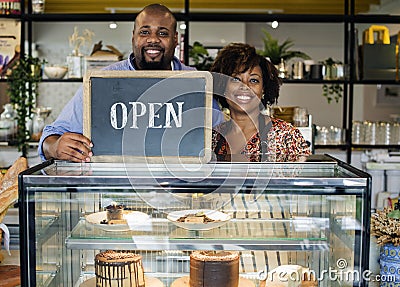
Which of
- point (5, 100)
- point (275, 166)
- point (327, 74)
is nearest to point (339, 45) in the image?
point (327, 74)

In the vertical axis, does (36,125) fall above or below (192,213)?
above

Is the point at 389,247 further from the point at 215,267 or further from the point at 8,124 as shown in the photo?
the point at 8,124

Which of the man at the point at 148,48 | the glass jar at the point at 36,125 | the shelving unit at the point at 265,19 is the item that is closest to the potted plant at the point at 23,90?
the glass jar at the point at 36,125

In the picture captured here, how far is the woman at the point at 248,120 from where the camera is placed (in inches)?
97.7

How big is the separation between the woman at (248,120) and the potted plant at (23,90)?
2863mm

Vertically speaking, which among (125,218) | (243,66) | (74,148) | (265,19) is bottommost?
(125,218)

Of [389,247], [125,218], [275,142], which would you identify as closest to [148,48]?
[275,142]

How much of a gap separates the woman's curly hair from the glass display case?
0.79 m

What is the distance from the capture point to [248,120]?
2537mm

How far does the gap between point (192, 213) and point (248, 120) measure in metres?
0.83

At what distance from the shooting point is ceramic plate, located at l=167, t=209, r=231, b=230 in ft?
5.75

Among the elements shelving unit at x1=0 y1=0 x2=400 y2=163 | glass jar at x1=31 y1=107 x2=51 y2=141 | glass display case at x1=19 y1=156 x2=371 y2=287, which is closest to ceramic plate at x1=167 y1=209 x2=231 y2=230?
glass display case at x1=19 y1=156 x2=371 y2=287

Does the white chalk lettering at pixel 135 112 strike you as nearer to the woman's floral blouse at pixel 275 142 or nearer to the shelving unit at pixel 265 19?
the woman's floral blouse at pixel 275 142

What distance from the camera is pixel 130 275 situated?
5.95ft
